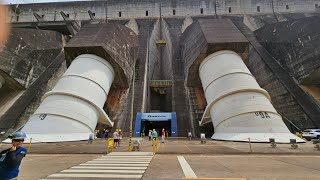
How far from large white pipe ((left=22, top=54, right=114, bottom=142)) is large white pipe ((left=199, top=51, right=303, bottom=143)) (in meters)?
10.1

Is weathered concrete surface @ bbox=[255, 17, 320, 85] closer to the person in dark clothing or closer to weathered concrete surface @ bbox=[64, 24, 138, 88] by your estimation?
weathered concrete surface @ bbox=[64, 24, 138, 88]

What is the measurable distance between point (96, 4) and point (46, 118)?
39430mm

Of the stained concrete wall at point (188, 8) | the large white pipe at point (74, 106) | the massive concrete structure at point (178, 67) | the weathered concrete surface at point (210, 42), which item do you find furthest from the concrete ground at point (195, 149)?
the stained concrete wall at point (188, 8)

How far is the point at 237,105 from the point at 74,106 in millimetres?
12880

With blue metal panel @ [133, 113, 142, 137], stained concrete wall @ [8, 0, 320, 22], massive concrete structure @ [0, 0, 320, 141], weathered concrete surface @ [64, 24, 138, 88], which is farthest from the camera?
stained concrete wall @ [8, 0, 320, 22]

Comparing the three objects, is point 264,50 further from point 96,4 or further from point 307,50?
point 96,4

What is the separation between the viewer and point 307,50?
26219mm

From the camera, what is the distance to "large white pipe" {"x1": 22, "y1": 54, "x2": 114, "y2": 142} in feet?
55.5

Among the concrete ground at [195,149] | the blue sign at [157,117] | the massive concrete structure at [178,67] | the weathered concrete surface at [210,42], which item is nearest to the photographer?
the concrete ground at [195,149]

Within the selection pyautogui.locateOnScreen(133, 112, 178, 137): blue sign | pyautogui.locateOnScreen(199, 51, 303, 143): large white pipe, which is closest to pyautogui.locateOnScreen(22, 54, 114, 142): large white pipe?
pyautogui.locateOnScreen(133, 112, 178, 137): blue sign

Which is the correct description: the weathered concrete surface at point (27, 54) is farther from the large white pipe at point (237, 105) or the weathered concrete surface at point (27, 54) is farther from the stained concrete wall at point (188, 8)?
the large white pipe at point (237, 105)

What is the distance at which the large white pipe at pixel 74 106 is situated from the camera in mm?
16906

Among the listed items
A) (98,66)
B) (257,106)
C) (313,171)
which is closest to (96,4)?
(98,66)

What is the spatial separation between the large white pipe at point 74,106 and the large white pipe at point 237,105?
1008cm
